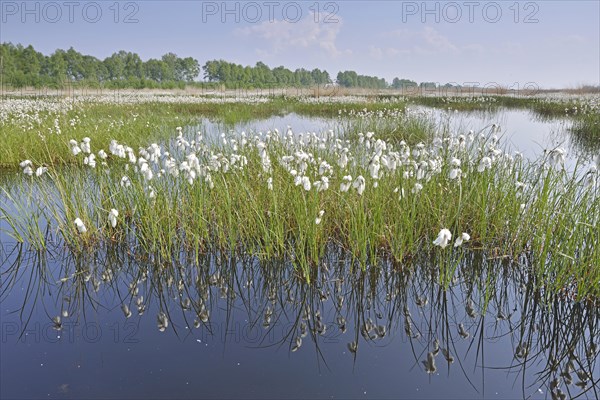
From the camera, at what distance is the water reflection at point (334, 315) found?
2709 millimetres

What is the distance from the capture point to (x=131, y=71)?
7844cm

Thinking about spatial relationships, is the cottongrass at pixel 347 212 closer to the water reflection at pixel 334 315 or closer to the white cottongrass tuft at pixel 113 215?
the white cottongrass tuft at pixel 113 215

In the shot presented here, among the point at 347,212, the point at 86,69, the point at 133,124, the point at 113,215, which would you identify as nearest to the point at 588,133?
the point at 347,212

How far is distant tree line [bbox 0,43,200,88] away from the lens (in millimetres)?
48219

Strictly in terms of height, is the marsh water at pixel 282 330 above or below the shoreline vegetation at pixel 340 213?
below

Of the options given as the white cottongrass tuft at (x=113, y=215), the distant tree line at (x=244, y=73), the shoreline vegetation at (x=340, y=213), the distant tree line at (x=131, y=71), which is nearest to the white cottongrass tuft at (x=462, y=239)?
the shoreline vegetation at (x=340, y=213)

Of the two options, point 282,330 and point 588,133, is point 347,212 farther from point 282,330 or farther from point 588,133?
point 588,133

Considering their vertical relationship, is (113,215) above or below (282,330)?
above

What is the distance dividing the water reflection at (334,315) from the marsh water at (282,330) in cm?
1

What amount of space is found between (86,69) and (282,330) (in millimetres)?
78750

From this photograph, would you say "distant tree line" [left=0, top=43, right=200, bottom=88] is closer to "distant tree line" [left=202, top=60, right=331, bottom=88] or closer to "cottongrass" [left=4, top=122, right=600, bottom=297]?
"distant tree line" [left=202, top=60, right=331, bottom=88]

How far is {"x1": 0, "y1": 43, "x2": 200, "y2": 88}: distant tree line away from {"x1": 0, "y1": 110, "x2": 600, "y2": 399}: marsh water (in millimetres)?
41266

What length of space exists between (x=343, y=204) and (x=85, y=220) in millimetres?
2826

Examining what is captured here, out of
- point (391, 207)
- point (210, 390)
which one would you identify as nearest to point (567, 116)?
point (391, 207)
